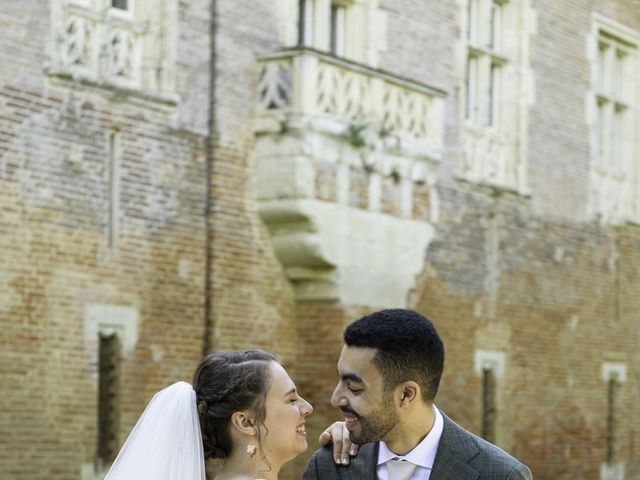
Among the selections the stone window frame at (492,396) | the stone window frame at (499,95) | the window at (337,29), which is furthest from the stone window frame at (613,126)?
the window at (337,29)

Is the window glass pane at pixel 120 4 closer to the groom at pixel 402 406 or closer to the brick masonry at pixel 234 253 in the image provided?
the brick masonry at pixel 234 253

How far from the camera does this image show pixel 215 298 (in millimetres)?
14156

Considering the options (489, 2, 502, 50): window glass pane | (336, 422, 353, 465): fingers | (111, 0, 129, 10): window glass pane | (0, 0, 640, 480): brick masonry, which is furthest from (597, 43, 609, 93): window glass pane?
(336, 422, 353, 465): fingers

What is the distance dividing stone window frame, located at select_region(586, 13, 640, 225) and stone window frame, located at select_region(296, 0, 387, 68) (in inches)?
224

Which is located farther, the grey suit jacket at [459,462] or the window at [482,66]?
the window at [482,66]

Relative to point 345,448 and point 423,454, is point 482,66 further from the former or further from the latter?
point 423,454

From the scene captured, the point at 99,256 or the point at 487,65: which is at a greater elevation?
the point at 487,65

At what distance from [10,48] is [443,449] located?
314 inches

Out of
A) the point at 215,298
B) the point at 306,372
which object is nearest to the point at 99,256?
the point at 215,298

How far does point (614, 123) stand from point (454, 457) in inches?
701

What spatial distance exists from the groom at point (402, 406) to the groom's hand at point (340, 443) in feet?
0.41

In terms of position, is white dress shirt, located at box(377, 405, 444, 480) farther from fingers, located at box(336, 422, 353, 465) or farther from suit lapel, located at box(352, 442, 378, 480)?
fingers, located at box(336, 422, 353, 465)

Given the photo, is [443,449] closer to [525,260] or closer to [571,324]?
[525,260]

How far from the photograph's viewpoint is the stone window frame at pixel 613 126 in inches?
838
